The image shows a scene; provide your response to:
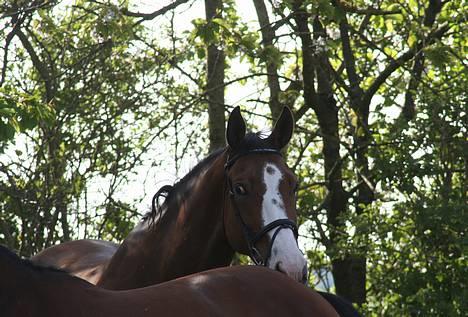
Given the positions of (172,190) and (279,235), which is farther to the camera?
(172,190)

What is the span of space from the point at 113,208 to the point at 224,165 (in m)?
5.61

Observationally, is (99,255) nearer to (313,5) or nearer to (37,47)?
(313,5)

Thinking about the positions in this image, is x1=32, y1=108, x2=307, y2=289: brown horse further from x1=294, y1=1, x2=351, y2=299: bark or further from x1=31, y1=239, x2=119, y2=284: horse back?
x1=294, y1=1, x2=351, y2=299: bark

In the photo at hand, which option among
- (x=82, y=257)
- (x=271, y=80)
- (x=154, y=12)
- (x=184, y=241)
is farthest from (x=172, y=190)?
(x=271, y=80)

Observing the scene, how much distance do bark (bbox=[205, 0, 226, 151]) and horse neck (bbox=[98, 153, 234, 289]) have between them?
4115mm

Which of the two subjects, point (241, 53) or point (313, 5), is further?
point (241, 53)

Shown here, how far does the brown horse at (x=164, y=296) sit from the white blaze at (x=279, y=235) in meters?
0.37

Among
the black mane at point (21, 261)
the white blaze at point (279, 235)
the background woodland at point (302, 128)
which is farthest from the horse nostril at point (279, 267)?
the background woodland at point (302, 128)

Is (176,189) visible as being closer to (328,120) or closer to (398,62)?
(398,62)

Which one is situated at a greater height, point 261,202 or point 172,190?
point 172,190

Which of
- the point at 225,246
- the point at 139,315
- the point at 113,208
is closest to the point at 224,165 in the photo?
the point at 225,246

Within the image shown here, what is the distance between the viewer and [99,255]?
678 centimetres

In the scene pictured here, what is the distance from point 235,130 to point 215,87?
460 centimetres

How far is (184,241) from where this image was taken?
5.17m
